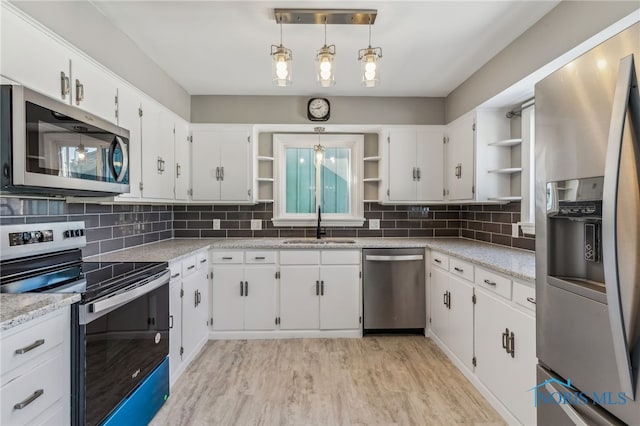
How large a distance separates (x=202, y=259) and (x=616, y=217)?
9.02 feet

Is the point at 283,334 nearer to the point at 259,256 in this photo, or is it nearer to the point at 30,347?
the point at 259,256

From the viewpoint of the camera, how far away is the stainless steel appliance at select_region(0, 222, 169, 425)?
1316 mm

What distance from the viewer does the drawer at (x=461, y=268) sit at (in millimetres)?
2304

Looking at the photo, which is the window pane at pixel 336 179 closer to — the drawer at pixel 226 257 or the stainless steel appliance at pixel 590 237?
the drawer at pixel 226 257

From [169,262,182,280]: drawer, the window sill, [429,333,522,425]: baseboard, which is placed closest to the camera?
[429,333,522,425]: baseboard

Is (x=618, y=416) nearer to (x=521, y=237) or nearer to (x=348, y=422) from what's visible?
(x=348, y=422)

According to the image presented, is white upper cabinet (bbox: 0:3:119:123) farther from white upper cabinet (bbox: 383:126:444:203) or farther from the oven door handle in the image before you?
white upper cabinet (bbox: 383:126:444:203)

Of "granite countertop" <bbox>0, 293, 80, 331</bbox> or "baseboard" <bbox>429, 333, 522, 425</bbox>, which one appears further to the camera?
"baseboard" <bbox>429, 333, 522, 425</bbox>

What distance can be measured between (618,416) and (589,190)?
66cm

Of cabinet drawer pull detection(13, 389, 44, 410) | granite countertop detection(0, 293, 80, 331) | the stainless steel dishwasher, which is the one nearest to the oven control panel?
granite countertop detection(0, 293, 80, 331)

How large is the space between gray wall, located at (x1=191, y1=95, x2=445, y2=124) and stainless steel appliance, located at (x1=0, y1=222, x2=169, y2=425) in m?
1.87

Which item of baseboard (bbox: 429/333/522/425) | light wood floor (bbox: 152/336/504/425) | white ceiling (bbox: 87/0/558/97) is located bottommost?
light wood floor (bbox: 152/336/504/425)

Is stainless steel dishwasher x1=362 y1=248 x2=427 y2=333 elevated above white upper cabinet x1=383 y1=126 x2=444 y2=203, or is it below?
below

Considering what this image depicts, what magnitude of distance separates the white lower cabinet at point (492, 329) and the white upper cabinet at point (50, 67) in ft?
8.55
